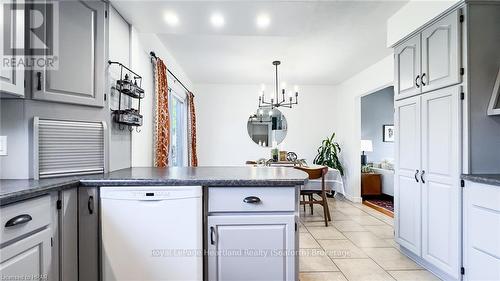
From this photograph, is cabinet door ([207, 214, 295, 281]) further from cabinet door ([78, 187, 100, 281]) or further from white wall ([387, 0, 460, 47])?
white wall ([387, 0, 460, 47])

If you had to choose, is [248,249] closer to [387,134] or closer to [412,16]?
[412,16]

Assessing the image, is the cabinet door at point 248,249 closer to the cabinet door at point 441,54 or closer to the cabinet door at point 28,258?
the cabinet door at point 28,258

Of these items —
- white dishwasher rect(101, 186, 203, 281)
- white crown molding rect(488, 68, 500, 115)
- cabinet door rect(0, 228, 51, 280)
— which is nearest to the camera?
cabinet door rect(0, 228, 51, 280)

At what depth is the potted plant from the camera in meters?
5.46

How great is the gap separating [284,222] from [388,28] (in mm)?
2458

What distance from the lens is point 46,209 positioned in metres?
1.36

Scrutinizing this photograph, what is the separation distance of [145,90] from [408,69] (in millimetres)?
2703

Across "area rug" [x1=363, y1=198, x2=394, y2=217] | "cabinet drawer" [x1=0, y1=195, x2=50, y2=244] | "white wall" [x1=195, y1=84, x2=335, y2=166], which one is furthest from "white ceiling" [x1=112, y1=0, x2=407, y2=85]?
"area rug" [x1=363, y1=198, x2=394, y2=217]

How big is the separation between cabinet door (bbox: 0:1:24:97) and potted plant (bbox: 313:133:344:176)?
503 cm

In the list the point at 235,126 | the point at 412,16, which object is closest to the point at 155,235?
the point at 412,16

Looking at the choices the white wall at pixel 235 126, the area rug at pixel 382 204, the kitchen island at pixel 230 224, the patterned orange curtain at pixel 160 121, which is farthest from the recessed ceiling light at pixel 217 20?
the area rug at pixel 382 204

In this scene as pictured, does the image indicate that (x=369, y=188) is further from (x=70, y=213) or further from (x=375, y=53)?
(x=70, y=213)

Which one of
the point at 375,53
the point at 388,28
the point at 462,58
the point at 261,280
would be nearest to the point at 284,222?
the point at 261,280

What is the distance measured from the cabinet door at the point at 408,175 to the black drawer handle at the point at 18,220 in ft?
9.22
